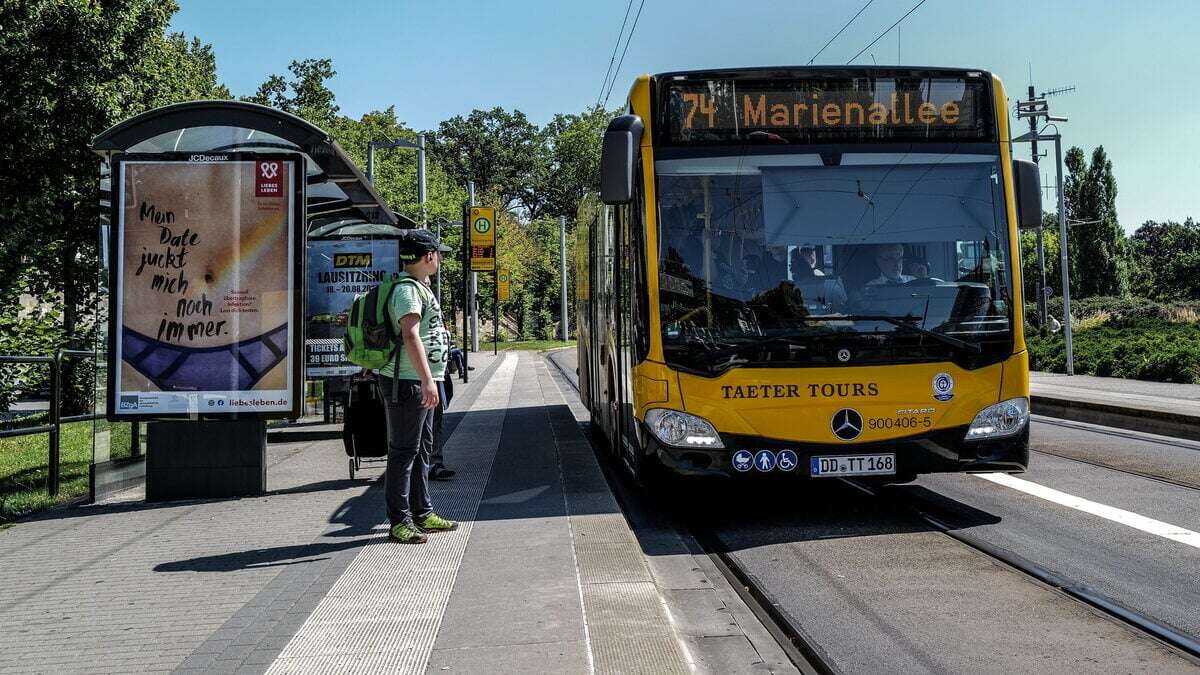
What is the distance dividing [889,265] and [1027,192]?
1228 millimetres

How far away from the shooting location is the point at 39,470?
10938 millimetres

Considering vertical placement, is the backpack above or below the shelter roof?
below

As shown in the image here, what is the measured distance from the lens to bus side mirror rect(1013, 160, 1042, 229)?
24.0 feet

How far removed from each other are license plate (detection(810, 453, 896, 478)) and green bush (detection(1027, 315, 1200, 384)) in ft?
53.7

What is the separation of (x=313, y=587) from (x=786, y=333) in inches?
132

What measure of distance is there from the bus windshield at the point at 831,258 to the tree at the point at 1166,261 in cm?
5456

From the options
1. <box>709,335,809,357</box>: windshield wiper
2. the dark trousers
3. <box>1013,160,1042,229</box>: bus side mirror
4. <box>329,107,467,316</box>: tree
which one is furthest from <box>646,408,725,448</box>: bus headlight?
<box>329,107,467,316</box>: tree

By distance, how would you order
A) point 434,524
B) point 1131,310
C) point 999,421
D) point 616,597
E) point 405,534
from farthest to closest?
point 1131,310, point 999,421, point 434,524, point 405,534, point 616,597

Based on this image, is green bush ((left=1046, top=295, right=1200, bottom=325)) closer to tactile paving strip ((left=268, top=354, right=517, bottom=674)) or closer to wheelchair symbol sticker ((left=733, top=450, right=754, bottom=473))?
wheelchair symbol sticker ((left=733, top=450, right=754, bottom=473))

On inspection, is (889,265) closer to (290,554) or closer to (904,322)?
(904,322)

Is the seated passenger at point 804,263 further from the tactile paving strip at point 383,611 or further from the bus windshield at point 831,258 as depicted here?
the tactile paving strip at point 383,611

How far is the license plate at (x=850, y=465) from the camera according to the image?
689 cm

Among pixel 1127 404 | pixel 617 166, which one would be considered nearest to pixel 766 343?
pixel 617 166

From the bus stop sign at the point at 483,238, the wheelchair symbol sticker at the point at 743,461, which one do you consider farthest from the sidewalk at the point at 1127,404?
the bus stop sign at the point at 483,238
